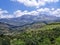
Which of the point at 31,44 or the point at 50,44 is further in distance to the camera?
the point at 50,44

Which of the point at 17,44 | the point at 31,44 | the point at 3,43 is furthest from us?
the point at 17,44

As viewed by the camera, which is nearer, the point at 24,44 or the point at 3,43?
the point at 3,43

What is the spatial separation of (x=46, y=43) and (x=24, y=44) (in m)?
24.5

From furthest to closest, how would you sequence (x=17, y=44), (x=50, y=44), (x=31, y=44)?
(x=50, y=44), (x=17, y=44), (x=31, y=44)

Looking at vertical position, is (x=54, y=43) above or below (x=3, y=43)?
below

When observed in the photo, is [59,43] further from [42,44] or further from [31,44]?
[31,44]

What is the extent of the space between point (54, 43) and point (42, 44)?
45.3ft

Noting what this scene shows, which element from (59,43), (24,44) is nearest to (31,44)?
(24,44)

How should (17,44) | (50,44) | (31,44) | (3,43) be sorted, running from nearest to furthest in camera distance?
(3,43), (31,44), (17,44), (50,44)

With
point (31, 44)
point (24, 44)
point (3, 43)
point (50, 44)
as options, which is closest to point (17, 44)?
point (24, 44)

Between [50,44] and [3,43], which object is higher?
[3,43]

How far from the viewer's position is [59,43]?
148250mm

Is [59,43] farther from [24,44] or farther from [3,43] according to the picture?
[3,43]

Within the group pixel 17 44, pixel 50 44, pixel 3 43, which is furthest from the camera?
pixel 50 44
